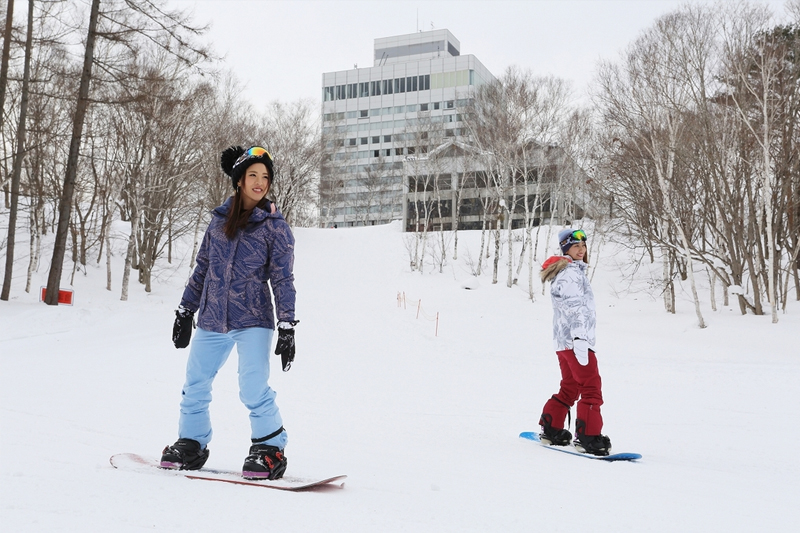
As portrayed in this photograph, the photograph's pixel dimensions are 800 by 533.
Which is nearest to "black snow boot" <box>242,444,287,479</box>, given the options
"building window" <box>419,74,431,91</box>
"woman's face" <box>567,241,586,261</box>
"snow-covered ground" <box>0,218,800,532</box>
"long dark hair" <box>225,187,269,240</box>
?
"snow-covered ground" <box>0,218,800,532</box>

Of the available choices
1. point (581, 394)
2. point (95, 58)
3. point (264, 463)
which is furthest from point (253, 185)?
point (95, 58)

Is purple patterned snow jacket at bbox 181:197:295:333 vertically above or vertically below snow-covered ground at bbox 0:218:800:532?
above

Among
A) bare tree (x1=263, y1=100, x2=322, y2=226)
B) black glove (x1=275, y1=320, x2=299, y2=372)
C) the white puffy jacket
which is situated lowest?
black glove (x1=275, y1=320, x2=299, y2=372)

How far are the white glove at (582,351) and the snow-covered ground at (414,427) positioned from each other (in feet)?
2.66

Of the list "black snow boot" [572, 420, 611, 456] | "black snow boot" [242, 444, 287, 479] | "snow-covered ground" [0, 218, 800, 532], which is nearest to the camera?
"snow-covered ground" [0, 218, 800, 532]

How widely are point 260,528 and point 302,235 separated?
37302mm

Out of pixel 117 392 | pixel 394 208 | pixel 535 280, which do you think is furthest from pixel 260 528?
pixel 394 208

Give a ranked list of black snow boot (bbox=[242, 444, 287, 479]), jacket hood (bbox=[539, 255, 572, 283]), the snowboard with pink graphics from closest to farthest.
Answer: the snowboard with pink graphics < black snow boot (bbox=[242, 444, 287, 479]) < jacket hood (bbox=[539, 255, 572, 283])

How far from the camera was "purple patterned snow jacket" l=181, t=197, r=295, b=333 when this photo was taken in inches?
125

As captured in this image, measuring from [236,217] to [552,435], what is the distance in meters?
3.37

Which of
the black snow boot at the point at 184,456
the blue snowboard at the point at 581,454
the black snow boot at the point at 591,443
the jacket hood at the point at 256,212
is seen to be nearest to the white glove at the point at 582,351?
the black snow boot at the point at 591,443

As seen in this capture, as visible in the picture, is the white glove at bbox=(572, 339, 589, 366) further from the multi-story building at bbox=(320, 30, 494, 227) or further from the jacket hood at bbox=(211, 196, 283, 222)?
the multi-story building at bbox=(320, 30, 494, 227)

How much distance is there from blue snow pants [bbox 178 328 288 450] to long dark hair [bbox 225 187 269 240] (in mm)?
584

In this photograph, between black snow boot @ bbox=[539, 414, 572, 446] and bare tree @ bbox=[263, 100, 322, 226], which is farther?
bare tree @ bbox=[263, 100, 322, 226]
